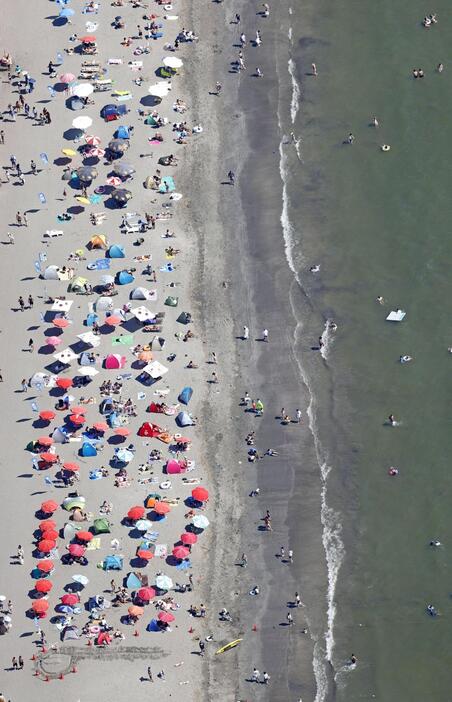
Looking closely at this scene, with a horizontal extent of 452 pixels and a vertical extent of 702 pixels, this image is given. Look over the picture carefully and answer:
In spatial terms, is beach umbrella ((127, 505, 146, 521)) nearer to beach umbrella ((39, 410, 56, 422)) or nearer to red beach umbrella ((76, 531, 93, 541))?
red beach umbrella ((76, 531, 93, 541))

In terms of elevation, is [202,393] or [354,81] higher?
[354,81]

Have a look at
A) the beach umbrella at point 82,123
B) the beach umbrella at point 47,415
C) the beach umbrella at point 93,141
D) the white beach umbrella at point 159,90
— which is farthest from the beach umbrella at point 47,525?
the white beach umbrella at point 159,90

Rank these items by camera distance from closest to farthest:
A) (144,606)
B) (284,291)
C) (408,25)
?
1. (144,606)
2. (284,291)
3. (408,25)

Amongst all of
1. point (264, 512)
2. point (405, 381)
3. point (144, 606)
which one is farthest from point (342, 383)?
point (144, 606)

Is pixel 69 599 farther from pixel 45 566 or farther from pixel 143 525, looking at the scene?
pixel 143 525

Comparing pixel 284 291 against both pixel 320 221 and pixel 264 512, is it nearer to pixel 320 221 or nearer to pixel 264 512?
pixel 320 221
